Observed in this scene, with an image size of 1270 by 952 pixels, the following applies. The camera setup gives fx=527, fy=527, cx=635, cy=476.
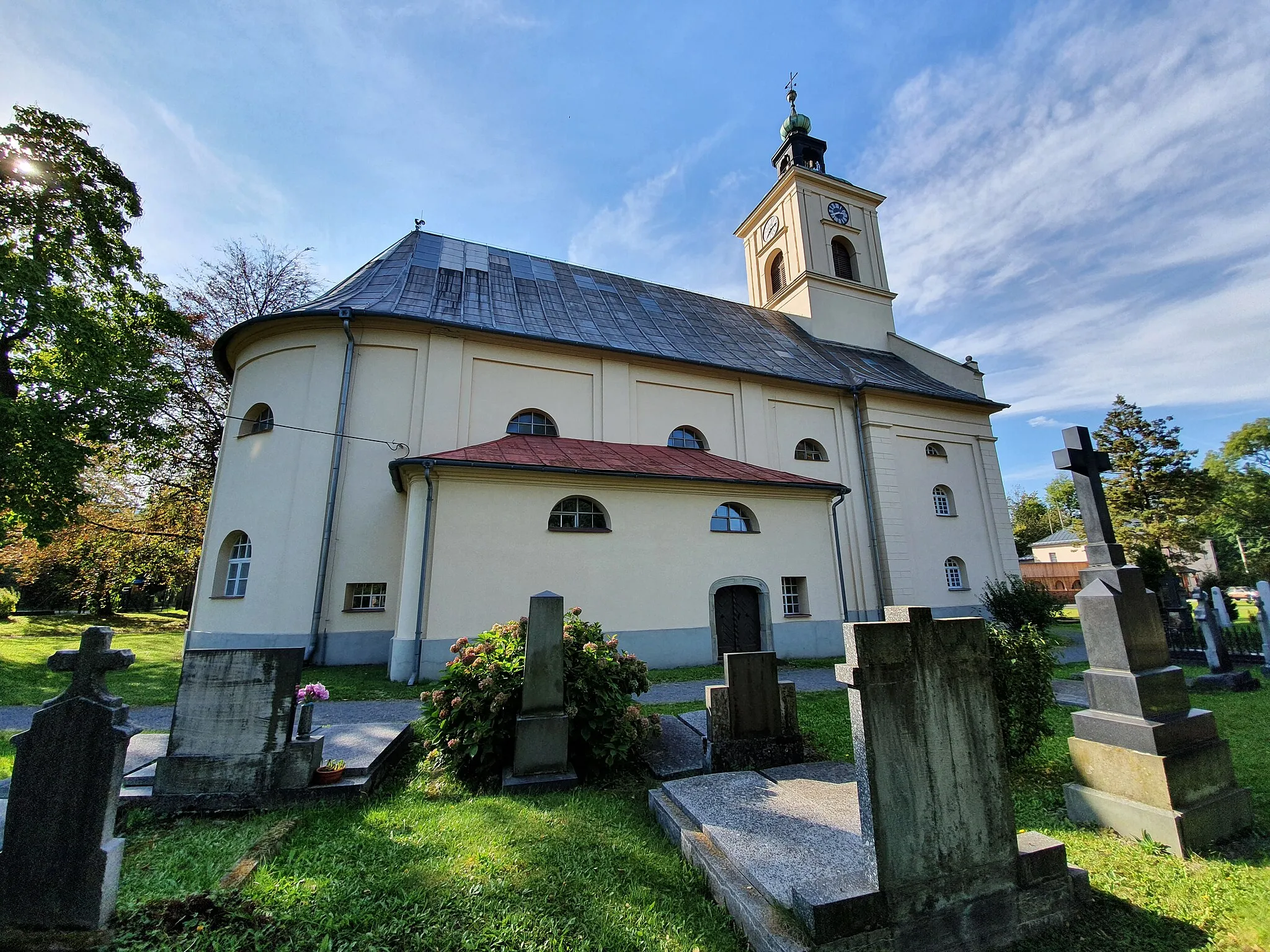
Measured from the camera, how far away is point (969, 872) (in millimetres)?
2498

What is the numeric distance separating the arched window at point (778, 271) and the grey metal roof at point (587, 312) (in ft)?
9.06

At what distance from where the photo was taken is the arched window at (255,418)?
1264cm

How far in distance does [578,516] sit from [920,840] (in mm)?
8950

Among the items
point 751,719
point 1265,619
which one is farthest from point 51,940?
point 1265,619

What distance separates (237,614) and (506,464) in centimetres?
674

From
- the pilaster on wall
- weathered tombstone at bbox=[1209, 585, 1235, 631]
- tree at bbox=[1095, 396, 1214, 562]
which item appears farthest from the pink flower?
tree at bbox=[1095, 396, 1214, 562]

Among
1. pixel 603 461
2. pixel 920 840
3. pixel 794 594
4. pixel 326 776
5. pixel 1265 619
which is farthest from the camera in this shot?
pixel 794 594

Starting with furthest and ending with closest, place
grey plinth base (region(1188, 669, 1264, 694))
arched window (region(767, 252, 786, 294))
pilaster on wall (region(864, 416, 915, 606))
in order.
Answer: arched window (region(767, 252, 786, 294)) → pilaster on wall (region(864, 416, 915, 606)) → grey plinth base (region(1188, 669, 1264, 694))

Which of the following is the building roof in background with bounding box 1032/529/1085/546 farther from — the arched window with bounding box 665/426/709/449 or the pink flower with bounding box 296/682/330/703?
the pink flower with bounding box 296/682/330/703

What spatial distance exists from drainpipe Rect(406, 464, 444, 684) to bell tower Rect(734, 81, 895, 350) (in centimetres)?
1602

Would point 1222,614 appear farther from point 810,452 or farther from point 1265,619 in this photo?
point 810,452

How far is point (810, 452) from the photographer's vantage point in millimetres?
16375

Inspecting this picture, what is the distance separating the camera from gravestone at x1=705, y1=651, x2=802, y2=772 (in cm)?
485

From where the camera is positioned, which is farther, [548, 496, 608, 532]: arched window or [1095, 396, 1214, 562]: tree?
[1095, 396, 1214, 562]: tree
